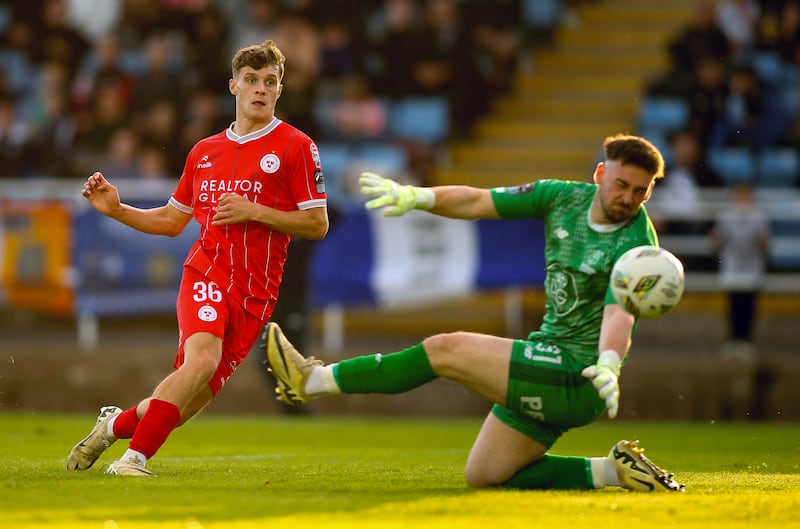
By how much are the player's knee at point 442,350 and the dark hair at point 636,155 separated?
112 cm

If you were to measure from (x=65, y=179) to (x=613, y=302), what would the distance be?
1124 cm

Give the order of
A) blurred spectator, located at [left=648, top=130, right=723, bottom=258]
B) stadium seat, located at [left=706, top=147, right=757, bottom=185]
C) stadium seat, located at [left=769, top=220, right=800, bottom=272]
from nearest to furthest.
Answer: blurred spectator, located at [left=648, top=130, right=723, bottom=258]
stadium seat, located at [left=769, top=220, right=800, bottom=272]
stadium seat, located at [left=706, top=147, right=757, bottom=185]

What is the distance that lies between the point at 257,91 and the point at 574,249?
72.3 inches

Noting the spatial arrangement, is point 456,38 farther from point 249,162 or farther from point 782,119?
point 249,162

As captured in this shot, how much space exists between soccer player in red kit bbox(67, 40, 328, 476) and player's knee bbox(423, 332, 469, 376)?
99 centimetres

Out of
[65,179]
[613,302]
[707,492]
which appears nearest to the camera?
[613,302]

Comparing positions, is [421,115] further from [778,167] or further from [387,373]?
[387,373]

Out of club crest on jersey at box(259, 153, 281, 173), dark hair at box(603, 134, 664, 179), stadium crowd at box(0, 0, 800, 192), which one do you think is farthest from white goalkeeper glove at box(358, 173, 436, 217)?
stadium crowd at box(0, 0, 800, 192)

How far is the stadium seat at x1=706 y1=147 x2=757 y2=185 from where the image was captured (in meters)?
15.8

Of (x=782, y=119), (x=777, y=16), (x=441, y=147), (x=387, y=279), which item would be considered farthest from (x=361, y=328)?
(x=777, y=16)

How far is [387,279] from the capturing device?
46.1ft

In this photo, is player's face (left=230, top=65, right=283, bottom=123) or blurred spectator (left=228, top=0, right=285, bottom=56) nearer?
player's face (left=230, top=65, right=283, bottom=123)

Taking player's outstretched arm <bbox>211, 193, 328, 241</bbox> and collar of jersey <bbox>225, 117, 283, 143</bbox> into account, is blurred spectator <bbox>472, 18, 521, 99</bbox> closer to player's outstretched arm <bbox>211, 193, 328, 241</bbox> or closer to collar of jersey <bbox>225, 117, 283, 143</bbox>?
collar of jersey <bbox>225, 117, 283, 143</bbox>

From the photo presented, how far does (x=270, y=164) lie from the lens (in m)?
7.41
